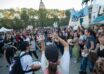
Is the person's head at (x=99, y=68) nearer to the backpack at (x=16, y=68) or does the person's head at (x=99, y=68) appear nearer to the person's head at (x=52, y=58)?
the person's head at (x=52, y=58)

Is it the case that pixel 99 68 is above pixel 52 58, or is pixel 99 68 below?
below

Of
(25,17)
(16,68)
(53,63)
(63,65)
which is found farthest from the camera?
(25,17)

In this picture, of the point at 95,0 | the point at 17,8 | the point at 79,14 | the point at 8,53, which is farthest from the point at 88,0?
the point at 17,8

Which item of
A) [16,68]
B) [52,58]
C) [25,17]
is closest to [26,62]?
[16,68]

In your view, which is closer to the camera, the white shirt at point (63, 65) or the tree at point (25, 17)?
the white shirt at point (63, 65)

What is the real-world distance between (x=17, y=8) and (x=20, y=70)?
462 ft

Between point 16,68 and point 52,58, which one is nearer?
point 52,58

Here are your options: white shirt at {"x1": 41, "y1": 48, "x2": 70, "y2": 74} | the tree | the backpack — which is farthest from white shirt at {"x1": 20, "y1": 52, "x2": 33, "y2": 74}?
the tree

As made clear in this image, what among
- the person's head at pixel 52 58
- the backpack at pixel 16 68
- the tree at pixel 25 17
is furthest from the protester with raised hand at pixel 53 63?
the tree at pixel 25 17

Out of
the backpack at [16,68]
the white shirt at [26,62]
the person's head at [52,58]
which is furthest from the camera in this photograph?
the white shirt at [26,62]

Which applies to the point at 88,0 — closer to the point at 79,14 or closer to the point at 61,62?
the point at 79,14

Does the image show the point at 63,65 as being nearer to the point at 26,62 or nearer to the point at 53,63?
the point at 53,63

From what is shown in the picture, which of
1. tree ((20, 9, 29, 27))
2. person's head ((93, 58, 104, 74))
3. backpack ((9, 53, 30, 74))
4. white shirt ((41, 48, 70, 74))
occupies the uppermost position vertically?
white shirt ((41, 48, 70, 74))

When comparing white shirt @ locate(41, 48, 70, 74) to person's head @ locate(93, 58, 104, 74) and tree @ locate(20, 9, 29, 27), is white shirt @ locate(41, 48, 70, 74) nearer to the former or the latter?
person's head @ locate(93, 58, 104, 74)
